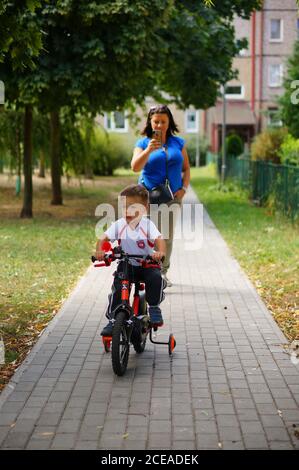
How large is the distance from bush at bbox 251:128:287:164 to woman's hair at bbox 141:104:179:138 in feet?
59.0

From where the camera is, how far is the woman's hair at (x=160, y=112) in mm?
8567

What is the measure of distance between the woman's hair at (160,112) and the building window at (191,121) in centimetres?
5632

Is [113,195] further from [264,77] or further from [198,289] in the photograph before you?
[264,77]

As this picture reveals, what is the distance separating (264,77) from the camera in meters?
59.0

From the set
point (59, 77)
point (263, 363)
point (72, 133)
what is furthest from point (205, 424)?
point (72, 133)

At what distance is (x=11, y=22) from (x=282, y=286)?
466 centimetres

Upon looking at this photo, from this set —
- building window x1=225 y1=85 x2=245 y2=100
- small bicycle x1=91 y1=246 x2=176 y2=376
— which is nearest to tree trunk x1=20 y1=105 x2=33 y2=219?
small bicycle x1=91 y1=246 x2=176 y2=376

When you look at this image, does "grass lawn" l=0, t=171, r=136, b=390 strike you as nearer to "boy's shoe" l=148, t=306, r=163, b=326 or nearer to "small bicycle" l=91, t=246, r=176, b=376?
"small bicycle" l=91, t=246, r=176, b=376

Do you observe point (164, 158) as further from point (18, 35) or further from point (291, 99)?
point (291, 99)

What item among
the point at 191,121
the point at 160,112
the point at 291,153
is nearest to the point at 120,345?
the point at 160,112

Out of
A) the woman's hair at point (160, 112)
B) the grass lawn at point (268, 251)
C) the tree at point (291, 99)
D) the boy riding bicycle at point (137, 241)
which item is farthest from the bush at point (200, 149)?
the boy riding bicycle at point (137, 241)

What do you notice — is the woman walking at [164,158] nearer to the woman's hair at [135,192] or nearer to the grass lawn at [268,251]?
the grass lawn at [268,251]

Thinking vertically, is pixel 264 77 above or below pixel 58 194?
above

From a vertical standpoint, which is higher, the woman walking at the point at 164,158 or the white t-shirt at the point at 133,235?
the woman walking at the point at 164,158
